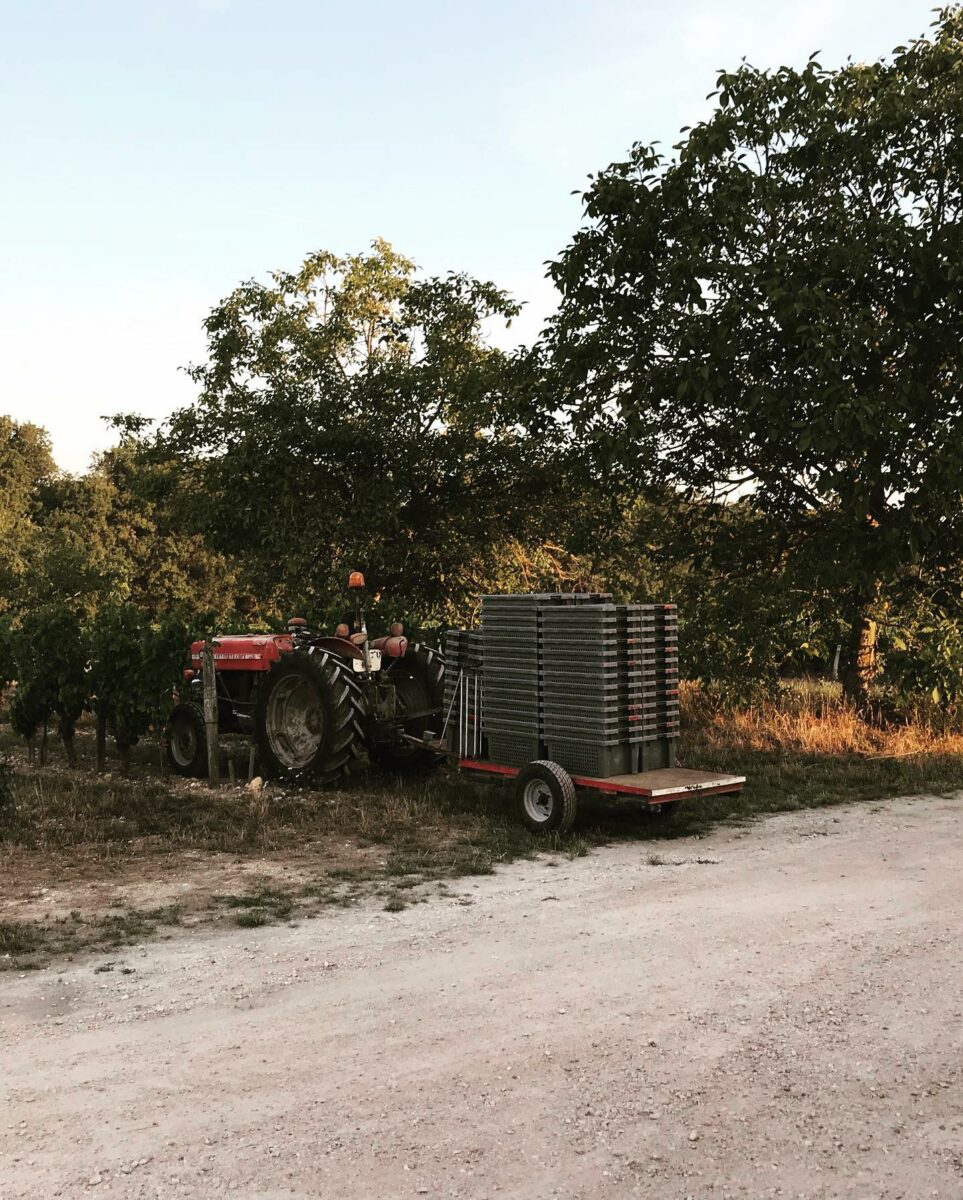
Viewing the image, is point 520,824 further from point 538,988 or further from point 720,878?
point 538,988

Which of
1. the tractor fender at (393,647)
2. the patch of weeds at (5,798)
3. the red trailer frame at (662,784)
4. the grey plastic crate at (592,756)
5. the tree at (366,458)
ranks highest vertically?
the tree at (366,458)

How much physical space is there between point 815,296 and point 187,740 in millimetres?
8065

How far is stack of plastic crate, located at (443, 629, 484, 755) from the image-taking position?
10.1 meters

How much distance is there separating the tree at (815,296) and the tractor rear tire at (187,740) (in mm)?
5321

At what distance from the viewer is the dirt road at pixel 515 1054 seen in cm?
360

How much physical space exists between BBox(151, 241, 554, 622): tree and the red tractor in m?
2.69

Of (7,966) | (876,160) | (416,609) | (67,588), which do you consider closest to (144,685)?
(416,609)

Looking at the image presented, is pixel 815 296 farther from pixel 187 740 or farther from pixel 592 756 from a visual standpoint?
pixel 187 740

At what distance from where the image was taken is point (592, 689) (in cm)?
900

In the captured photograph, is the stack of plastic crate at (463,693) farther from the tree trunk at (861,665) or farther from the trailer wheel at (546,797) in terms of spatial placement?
the tree trunk at (861,665)

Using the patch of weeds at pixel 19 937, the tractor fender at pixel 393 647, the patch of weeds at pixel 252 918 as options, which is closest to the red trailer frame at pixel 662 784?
the tractor fender at pixel 393 647

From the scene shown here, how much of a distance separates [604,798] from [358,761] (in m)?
3.22

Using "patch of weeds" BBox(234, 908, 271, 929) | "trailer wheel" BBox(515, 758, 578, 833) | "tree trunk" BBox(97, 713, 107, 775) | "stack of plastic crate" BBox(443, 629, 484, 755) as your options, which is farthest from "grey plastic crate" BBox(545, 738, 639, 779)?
"tree trunk" BBox(97, 713, 107, 775)

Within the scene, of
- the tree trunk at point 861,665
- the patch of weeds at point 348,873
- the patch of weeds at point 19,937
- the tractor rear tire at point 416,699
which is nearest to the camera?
the patch of weeds at point 19,937
